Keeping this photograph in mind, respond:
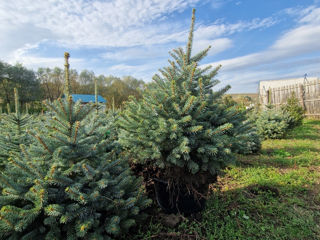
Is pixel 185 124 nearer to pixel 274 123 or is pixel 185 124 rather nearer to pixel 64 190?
pixel 64 190

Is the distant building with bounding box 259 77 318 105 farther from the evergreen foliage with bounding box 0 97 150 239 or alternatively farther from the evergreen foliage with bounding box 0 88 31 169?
the evergreen foliage with bounding box 0 88 31 169

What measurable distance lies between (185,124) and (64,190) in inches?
55.4

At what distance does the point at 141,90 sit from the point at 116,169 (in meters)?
1.22

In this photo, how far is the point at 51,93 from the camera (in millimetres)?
26062

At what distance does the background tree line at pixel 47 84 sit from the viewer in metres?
22.1

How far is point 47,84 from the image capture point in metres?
26.7

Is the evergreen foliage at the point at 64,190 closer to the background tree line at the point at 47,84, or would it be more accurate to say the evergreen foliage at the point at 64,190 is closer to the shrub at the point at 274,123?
the shrub at the point at 274,123

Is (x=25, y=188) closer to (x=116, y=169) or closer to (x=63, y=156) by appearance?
(x=63, y=156)

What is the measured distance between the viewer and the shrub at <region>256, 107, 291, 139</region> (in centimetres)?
776

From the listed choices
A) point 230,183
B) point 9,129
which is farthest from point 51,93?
point 230,183

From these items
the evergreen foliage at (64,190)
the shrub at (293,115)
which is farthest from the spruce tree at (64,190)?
the shrub at (293,115)

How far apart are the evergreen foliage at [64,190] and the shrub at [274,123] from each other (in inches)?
301

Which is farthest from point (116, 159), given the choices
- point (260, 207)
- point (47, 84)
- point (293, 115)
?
point (47, 84)

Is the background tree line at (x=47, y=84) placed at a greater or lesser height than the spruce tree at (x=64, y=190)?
greater
